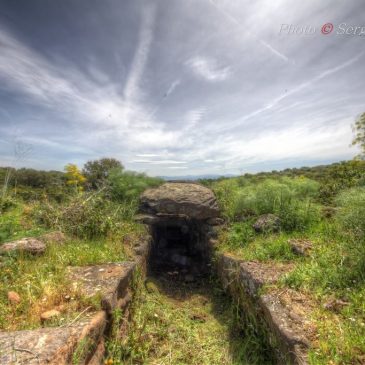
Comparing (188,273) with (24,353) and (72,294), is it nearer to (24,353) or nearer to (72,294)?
(72,294)

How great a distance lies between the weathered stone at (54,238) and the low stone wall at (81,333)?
3.64 ft

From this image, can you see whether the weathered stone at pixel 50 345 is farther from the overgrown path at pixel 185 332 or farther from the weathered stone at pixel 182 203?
the weathered stone at pixel 182 203

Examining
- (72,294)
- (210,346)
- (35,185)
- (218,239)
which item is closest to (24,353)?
(72,294)

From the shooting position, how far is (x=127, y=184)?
7250mm

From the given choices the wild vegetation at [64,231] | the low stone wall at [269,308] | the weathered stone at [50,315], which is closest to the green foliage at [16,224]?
the wild vegetation at [64,231]

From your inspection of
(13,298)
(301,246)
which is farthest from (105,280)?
(301,246)

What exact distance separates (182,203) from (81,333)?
170 inches

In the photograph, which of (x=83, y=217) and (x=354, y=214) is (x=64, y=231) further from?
(x=354, y=214)

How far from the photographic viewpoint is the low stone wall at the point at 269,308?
2312 mm

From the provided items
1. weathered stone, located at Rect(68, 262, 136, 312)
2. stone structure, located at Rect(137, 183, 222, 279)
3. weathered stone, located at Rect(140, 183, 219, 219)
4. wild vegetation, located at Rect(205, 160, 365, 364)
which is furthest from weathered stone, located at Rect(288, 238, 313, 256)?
weathered stone, located at Rect(68, 262, 136, 312)

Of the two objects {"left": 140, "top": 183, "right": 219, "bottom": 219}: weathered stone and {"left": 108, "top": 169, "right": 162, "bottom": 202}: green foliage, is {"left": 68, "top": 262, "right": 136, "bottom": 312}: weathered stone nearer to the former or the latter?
{"left": 140, "top": 183, "right": 219, "bottom": 219}: weathered stone

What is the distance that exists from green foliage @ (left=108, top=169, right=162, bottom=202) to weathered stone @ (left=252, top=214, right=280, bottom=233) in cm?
346

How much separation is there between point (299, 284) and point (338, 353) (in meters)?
1.08

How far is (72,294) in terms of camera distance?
2717mm
